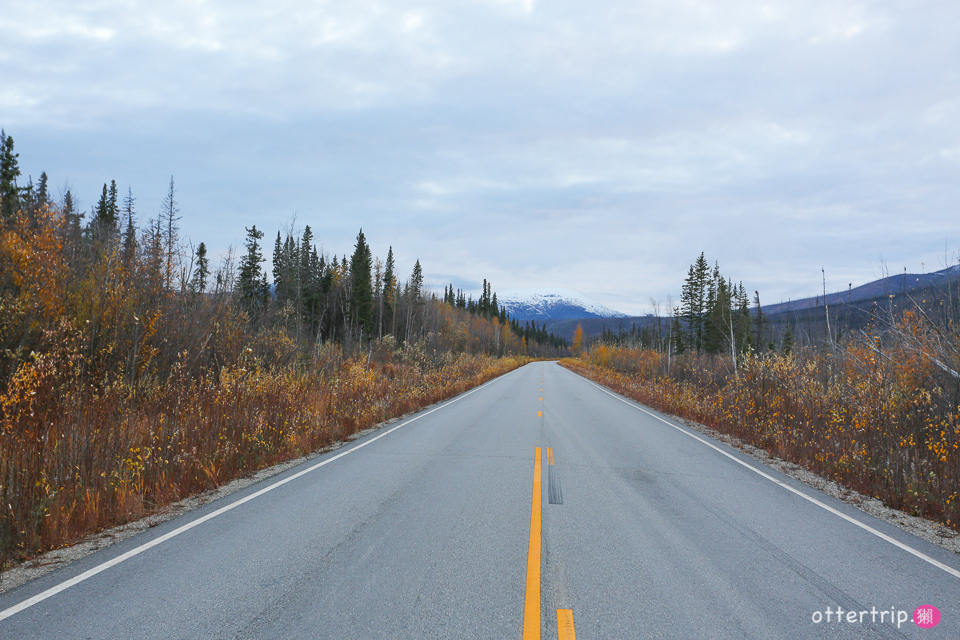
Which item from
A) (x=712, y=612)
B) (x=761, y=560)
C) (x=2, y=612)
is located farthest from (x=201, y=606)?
(x=761, y=560)

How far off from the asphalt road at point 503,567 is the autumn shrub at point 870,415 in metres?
1.17

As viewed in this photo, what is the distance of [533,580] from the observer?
12.9 ft

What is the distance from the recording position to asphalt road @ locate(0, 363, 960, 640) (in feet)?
10.9

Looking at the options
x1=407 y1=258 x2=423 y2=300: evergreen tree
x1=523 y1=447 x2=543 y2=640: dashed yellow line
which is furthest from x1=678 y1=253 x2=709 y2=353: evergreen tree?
x1=523 y1=447 x2=543 y2=640: dashed yellow line

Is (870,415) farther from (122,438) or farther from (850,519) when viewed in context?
(122,438)

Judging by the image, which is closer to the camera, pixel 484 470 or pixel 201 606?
pixel 201 606

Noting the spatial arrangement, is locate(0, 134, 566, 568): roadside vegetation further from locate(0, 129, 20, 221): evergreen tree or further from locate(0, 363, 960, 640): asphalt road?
locate(0, 129, 20, 221): evergreen tree

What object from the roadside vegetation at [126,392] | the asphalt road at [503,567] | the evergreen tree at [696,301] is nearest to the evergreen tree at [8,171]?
the roadside vegetation at [126,392]

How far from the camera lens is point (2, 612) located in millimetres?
3400

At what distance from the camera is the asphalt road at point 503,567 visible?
3.32 metres

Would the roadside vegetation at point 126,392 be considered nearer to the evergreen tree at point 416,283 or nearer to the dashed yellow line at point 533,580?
the dashed yellow line at point 533,580

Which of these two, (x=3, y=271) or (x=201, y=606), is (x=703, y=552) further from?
(x=3, y=271)

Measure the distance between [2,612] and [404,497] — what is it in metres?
3.74

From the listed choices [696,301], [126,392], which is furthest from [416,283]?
[126,392]
